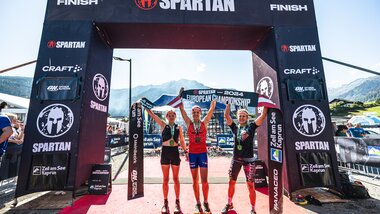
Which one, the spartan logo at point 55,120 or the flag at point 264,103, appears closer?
the flag at point 264,103

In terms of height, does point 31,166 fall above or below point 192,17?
below

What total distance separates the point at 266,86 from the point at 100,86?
5.70 m

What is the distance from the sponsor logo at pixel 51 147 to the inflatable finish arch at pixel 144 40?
0.02 m

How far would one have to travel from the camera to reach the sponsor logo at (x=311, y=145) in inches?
197

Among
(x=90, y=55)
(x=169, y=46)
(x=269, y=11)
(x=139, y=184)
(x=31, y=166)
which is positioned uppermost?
(x=269, y=11)

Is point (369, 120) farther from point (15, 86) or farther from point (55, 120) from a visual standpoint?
point (15, 86)

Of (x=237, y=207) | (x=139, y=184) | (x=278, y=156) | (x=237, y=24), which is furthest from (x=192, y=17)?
(x=237, y=207)

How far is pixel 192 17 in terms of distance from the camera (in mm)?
5590

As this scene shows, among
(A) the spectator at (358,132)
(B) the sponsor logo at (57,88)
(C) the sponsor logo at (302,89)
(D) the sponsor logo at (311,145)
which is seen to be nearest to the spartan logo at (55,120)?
(B) the sponsor logo at (57,88)

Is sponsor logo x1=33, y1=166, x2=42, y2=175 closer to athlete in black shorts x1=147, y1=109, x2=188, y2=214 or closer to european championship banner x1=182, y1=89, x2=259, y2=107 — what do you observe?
athlete in black shorts x1=147, y1=109, x2=188, y2=214

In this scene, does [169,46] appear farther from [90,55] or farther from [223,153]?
[223,153]

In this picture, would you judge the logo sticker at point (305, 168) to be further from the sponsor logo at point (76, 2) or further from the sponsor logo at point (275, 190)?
the sponsor logo at point (76, 2)

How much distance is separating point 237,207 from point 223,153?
29.4 ft

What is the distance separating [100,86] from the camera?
596 centimetres
